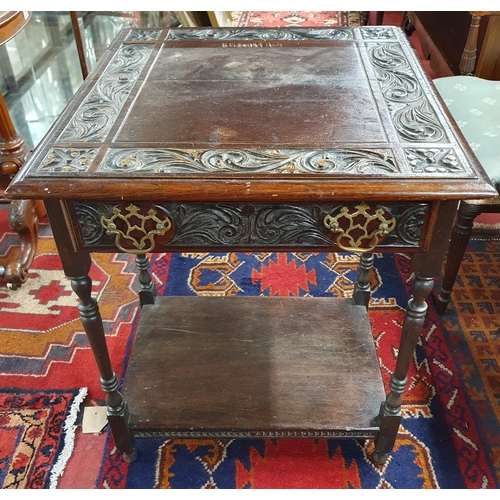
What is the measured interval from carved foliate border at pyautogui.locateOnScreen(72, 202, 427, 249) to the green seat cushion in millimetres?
660

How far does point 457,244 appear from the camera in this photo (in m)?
1.59

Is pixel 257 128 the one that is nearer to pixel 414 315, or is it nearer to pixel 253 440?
pixel 414 315

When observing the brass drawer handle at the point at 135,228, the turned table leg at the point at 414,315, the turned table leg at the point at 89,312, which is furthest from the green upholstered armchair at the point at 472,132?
the turned table leg at the point at 89,312

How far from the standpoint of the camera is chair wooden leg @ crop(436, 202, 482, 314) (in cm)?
149

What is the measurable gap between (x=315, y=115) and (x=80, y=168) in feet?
1.65

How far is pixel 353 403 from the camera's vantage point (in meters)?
1.34

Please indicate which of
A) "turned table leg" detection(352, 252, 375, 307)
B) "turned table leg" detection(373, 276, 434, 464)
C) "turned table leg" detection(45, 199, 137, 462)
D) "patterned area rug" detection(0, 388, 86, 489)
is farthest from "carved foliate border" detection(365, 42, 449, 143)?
"patterned area rug" detection(0, 388, 86, 489)

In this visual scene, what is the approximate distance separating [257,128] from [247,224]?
0.22m

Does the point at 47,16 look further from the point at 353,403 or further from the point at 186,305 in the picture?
A: the point at 353,403

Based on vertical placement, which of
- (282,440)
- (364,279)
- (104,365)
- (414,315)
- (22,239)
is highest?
(414,315)

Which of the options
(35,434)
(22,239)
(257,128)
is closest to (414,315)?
(257,128)

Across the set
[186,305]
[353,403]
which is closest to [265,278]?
[186,305]

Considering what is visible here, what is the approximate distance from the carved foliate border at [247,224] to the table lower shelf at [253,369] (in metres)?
0.55

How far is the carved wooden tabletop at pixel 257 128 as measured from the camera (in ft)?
2.88
